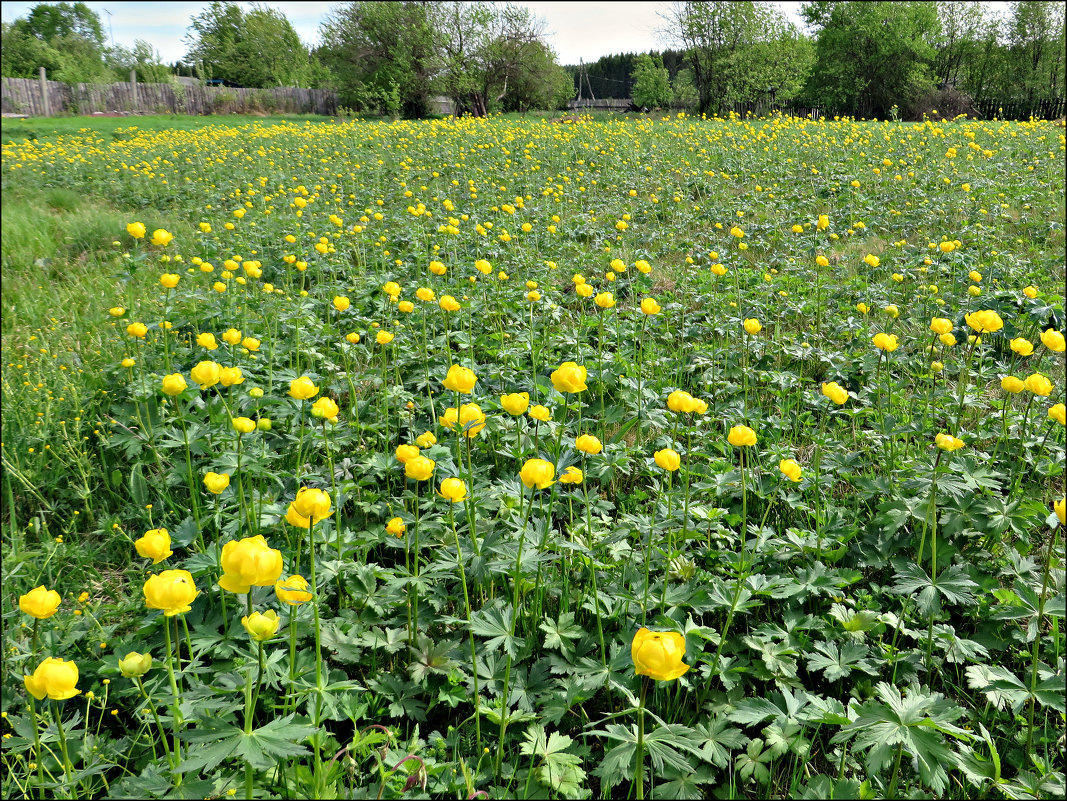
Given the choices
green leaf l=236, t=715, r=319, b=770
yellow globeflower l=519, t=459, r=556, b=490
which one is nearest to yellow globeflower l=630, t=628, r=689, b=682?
yellow globeflower l=519, t=459, r=556, b=490

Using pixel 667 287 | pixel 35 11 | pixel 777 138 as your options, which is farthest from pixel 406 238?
pixel 35 11

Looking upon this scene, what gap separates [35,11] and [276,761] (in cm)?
5212

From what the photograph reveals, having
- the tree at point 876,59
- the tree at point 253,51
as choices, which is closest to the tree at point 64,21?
the tree at point 253,51

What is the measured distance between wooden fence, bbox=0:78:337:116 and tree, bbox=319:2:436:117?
2.45m

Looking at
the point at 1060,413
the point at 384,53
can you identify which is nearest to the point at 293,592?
the point at 1060,413

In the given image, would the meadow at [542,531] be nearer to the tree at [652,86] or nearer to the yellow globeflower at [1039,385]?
the yellow globeflower at [1039,385]

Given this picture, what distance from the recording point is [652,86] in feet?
76.3

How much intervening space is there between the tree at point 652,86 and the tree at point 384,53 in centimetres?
814

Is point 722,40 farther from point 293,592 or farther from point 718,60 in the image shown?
Answer: point 293,592

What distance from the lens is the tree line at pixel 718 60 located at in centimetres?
1988

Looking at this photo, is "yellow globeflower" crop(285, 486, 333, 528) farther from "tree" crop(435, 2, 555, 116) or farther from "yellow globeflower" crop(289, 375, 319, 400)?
"tree" crop(435, 2, 555, 116)

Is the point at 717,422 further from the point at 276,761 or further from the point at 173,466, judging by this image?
the point at 173,466

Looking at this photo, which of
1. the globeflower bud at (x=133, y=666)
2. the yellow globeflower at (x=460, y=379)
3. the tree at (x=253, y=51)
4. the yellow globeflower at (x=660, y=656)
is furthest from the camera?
the tree at (x=253, y=51)

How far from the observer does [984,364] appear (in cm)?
306
